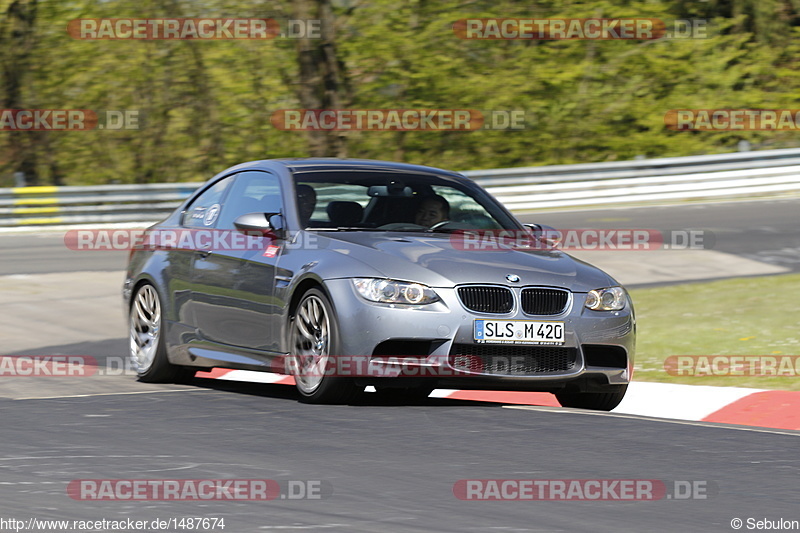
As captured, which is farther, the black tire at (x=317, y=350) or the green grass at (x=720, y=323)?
the green grass at (x=720, y=323)

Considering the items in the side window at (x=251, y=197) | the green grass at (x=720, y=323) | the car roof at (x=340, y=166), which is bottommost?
the green grass at (x=720, y=323)

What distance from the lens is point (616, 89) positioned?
37312 mm

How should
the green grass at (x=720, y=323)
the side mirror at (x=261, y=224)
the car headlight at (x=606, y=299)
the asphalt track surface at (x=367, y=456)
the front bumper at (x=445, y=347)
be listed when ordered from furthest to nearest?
the green grass at (x=720, y=323)
the side mirror at (x=261, y=224)
the car headlight at (x=606, y=299)
the front bumper at (x=445, y=347)
the asphalt track surface at (x=367, y=456)

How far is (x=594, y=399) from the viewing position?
8594mm

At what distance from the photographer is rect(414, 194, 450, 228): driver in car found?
8789 millimetres

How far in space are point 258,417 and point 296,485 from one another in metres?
2.02

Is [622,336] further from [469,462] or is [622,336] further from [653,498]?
[653,498]

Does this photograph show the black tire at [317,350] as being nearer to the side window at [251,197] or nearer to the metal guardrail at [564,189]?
the side window at [251,197]

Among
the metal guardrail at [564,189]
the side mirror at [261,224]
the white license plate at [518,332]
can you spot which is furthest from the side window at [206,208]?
the metal guardrail at [564,189]

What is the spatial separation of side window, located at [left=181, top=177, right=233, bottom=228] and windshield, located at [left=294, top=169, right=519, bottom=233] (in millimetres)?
801

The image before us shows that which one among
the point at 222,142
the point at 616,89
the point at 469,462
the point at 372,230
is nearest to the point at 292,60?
the point at 222,142

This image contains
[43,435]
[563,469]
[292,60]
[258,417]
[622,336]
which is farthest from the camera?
[292,60]

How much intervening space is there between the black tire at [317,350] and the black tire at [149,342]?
5.30ft

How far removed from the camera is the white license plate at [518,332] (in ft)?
25.2
